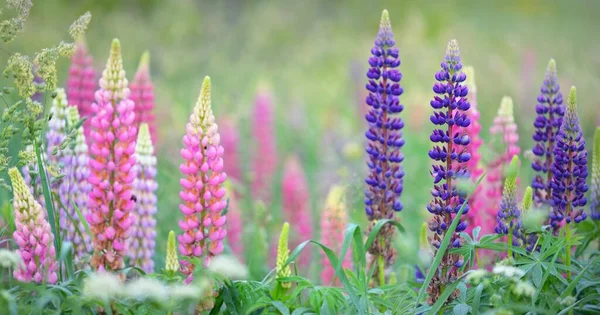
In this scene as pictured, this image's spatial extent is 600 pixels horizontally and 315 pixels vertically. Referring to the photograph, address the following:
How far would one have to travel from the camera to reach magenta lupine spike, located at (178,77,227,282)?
3.19 meters

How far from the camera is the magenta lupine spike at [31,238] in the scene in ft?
9.59

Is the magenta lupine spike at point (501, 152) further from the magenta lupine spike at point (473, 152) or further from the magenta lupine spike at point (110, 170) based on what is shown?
the magenta lupine spike at point (110, 170)

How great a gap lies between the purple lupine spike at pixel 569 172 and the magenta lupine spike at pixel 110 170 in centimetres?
196

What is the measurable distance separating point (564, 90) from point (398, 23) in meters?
5.50

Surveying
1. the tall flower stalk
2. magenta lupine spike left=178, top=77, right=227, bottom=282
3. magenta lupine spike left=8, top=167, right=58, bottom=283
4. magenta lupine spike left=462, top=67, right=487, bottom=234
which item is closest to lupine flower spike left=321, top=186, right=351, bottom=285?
magenta lupine spike left=462, top=67, right=487, bottom=234

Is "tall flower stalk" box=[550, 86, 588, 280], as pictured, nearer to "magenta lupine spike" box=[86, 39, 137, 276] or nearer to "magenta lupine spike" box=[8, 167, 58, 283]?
"magenta lupine spike" box=[86, 39, 137, 276]

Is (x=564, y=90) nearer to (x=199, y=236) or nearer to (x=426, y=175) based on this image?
(x=426, y=175)

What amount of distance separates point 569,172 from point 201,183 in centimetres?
171

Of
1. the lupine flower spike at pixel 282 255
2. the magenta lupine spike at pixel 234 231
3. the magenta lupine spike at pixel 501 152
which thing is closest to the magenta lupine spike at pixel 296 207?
the magenta lupine spike at pixel 234 231

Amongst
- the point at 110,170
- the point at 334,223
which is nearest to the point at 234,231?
the point at 334,223

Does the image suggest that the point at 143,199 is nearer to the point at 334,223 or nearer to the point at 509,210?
the point at 334,223

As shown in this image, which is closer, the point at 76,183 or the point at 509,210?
the point at 509,210

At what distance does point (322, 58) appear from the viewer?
12.5 meters

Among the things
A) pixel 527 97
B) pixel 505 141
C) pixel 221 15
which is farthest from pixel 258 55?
pixel 505 141
